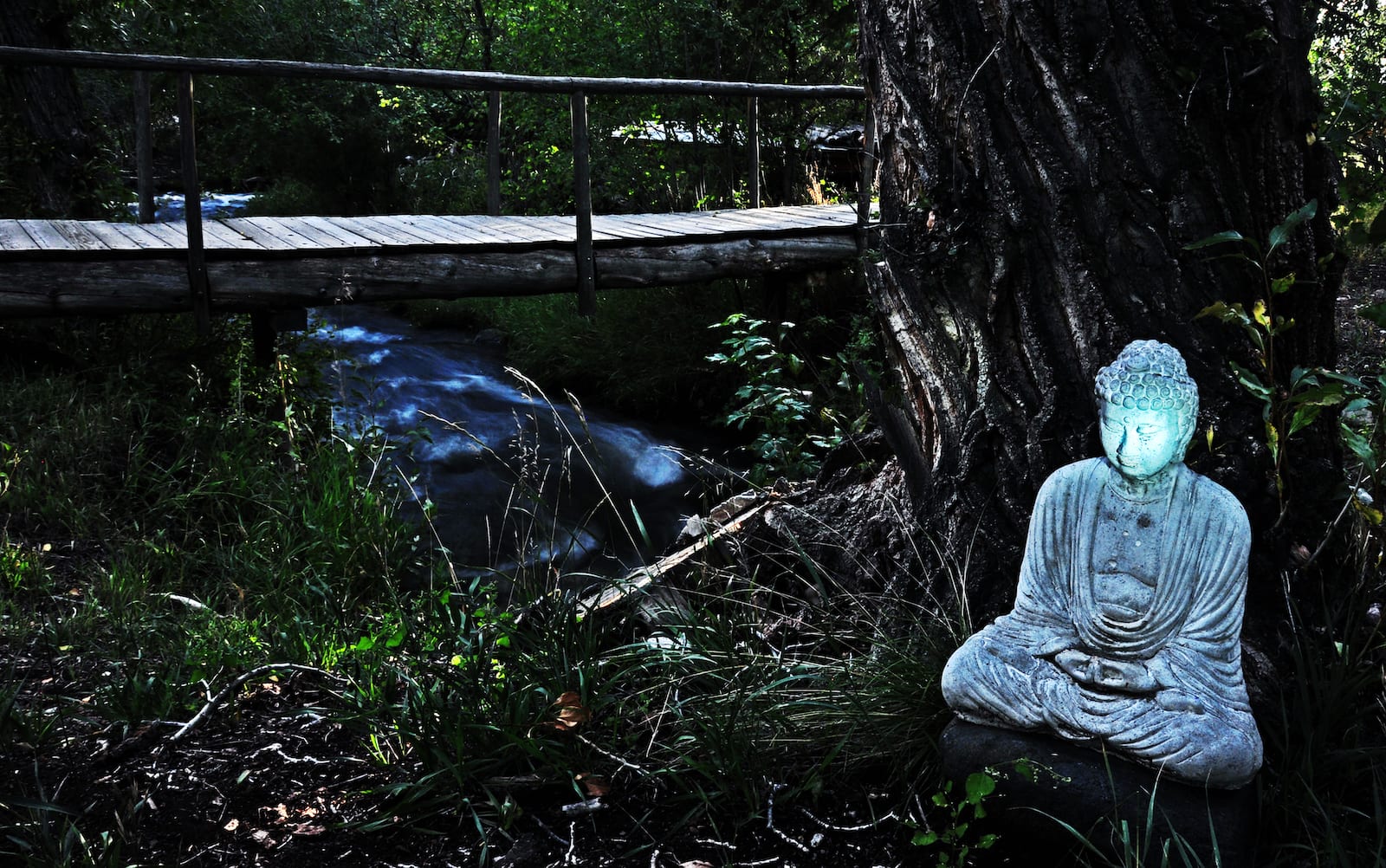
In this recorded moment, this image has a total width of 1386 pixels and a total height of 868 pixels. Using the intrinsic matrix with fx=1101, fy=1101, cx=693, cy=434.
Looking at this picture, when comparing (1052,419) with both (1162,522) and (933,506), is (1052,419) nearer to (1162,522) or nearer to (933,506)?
(933,506)

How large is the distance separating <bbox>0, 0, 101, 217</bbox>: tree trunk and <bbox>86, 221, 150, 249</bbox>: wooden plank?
82 cm

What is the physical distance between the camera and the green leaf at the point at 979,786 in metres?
2.43

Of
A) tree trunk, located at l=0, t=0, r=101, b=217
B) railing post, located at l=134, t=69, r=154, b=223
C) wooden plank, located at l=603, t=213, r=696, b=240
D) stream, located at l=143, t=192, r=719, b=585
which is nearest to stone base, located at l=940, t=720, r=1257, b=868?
stream, located at l=143, t=192, r=719, b=585

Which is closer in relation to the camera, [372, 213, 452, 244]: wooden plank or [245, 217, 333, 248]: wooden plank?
[245, 217, 333, 248]: wooden plank

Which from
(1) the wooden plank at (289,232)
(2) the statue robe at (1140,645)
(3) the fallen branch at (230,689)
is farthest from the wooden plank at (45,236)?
(2) the statue robe at (1140,645)

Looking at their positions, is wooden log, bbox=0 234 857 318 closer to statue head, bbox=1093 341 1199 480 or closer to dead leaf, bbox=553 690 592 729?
dead leaf, bbox=553 690 592 729

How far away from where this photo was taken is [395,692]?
11.1ft

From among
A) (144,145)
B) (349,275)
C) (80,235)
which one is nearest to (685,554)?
(349,275)

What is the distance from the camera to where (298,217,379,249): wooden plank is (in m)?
6.45

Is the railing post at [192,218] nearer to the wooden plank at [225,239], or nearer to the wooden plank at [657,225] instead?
the wooden plank at [225,239]

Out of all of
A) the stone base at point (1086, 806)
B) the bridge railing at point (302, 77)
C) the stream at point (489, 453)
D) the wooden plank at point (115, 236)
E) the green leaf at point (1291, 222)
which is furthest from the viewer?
the stream at point (489, 453)

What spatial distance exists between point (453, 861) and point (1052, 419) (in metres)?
2.01

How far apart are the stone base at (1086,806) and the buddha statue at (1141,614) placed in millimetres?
38

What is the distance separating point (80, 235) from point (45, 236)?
186 millimetres
